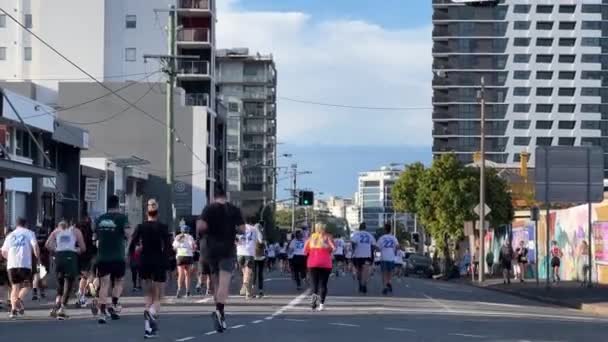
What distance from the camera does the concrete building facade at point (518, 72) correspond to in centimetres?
13088

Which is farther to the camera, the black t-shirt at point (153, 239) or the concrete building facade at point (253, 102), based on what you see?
the concrete building facade at point (253, 102)

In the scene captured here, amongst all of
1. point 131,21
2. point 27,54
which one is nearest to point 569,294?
point 131,21

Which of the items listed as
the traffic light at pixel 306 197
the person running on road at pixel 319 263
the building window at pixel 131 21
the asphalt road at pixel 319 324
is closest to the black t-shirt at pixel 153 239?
the asphalt road at pixel 319 324

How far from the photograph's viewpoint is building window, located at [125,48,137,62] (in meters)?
78.7

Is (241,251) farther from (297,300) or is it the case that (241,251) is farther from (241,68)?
(241,68)

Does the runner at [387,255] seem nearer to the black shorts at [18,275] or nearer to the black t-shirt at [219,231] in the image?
the black shorts at [18,275]

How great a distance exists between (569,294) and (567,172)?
13.2 ft

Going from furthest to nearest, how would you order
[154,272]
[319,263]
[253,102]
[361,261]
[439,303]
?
[253,102] < [361,261] < [439,303] < [319,263] < [154,272]

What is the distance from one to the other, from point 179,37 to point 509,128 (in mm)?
59682

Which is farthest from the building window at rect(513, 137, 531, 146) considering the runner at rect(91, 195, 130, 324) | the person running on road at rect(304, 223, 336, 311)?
the runner at rect(91, 195, 130, 324)

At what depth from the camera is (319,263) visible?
22688 millimetres

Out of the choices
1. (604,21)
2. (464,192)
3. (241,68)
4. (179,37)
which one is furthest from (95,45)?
(604,21)

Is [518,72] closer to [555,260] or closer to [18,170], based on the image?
[555,260]

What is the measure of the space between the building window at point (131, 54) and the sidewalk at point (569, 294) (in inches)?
1617
